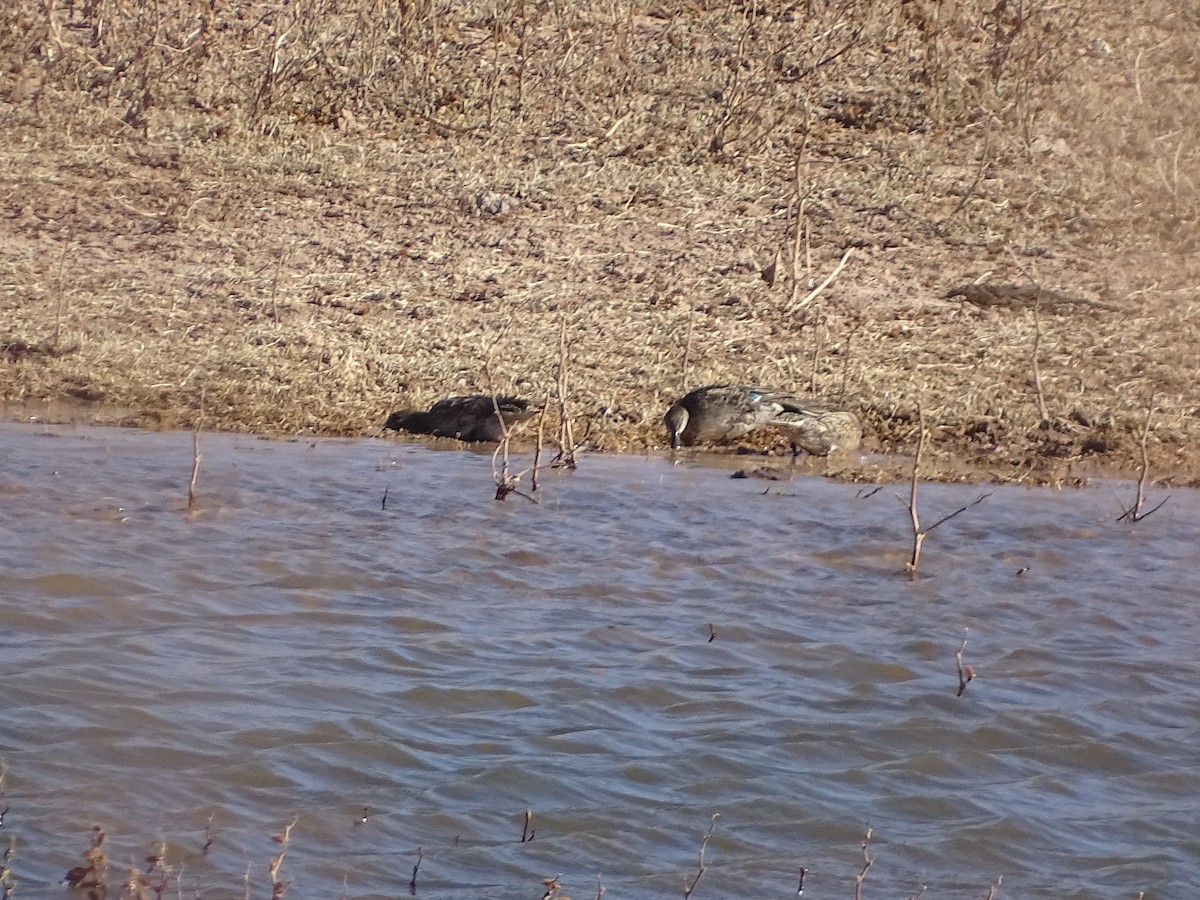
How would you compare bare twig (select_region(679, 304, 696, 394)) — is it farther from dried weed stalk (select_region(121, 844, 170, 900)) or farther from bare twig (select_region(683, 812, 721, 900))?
dried weed stalk (select_region(121, 844, 170, 900))

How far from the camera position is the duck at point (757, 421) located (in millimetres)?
10250

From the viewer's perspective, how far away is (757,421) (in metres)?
10.2

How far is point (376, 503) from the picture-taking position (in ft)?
26.0

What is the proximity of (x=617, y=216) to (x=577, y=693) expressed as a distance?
10385 millimetres

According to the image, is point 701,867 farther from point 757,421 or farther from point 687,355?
point 687,355

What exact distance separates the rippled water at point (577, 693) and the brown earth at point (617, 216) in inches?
91.2

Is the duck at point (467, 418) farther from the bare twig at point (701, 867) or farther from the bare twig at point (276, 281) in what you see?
the bare twig at point (701, 867)

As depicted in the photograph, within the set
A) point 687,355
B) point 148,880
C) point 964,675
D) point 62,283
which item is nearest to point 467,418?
point 687,355

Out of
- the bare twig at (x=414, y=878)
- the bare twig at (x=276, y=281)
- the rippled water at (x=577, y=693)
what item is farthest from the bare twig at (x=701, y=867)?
the bare twig at (x=276, y=281)

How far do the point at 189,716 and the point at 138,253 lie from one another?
9.32 metres

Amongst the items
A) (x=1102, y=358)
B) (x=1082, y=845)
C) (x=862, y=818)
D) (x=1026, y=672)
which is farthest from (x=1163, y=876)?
(x=1102, y=358)

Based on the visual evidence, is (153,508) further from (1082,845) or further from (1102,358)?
(1102,358)

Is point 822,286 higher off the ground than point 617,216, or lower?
lower

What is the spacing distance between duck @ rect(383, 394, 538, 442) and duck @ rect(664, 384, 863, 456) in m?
0.99
